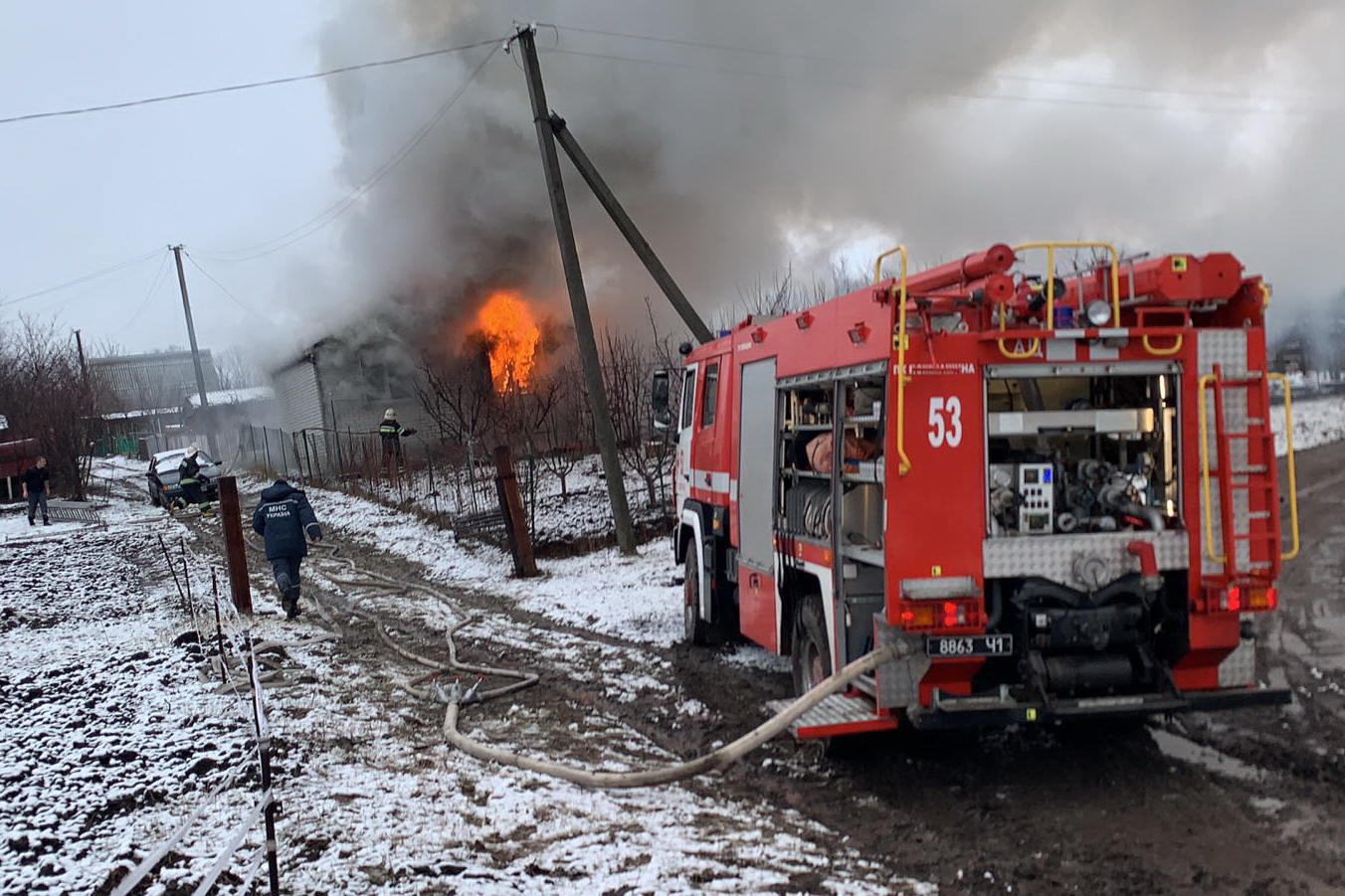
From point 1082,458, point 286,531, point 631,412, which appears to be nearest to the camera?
point 1082,458

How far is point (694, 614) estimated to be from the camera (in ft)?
30.0

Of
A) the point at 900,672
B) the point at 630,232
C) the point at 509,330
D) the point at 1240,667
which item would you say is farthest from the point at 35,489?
the point at 1240,667

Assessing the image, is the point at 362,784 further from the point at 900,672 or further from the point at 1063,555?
the point at 1063,555

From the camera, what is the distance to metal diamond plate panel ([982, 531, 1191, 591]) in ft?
16.9

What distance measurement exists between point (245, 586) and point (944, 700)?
349 inches

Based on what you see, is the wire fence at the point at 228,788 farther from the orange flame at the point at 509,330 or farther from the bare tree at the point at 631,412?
the orange flame at the point at 509,330

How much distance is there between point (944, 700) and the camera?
526 cm

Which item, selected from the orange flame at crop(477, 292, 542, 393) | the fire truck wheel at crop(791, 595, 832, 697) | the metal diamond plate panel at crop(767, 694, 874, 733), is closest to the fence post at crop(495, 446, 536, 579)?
the fire truck wheel at crop(791, 595, 832, 697)

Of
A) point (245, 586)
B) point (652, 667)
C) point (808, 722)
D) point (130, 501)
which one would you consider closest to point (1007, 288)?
point (808, 722)

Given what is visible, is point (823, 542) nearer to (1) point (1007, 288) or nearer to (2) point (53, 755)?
(1) point (1007, 288)

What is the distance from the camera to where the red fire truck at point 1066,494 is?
202 inches

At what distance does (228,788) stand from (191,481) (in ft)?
66.7

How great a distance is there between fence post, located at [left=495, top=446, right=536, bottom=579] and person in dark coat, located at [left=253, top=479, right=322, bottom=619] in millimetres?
2732

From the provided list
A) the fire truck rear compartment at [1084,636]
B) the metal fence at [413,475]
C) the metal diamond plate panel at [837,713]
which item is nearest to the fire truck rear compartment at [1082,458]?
the fire truck rear compartment at [1084,636]
